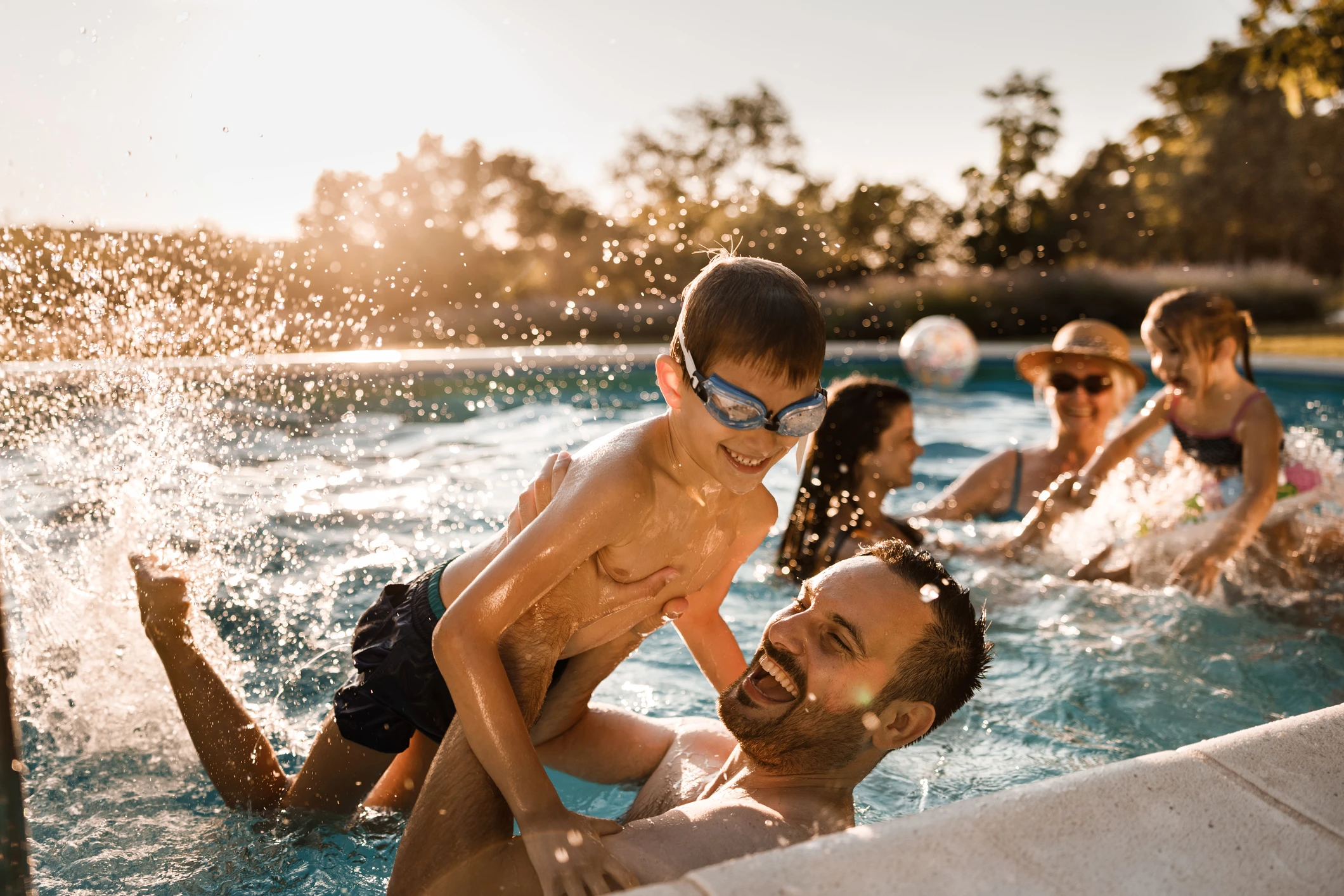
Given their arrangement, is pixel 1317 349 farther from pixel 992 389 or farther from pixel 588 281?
pixel 588 281

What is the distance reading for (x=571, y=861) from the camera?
198cm

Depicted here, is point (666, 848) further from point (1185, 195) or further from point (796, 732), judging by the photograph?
point (1185, 195)

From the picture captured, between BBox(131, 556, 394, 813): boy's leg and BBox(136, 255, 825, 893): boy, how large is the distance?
0.20ft

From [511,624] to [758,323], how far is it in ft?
2.92

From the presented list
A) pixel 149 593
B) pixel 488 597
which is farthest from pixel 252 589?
pixel 488 597

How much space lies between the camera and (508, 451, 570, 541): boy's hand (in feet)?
8.39

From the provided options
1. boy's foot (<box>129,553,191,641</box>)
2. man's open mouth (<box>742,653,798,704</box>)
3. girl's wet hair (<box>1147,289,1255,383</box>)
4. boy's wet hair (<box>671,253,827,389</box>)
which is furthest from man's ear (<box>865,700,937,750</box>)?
girl's wet hair (<box>1147,289,1255,383</box>)

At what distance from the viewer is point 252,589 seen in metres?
5.52

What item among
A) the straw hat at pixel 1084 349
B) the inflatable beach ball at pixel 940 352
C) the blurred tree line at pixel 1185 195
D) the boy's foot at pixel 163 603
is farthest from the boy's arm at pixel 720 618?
the blurred tree line at pixel 1185 195

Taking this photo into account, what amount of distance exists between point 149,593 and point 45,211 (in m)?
1.84

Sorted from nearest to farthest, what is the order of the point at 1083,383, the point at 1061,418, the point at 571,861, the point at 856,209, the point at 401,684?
the point at 571,861
the point at 401,684
the point at 1083,383
the point at 1061,418
the point at 856,209

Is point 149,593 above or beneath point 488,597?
beneath

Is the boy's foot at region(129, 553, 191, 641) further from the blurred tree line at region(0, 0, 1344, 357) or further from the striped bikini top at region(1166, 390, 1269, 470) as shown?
the striped bikini top at region(1166, 390, 1269, 470)

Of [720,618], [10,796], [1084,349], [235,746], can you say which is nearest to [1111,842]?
[720,618]
